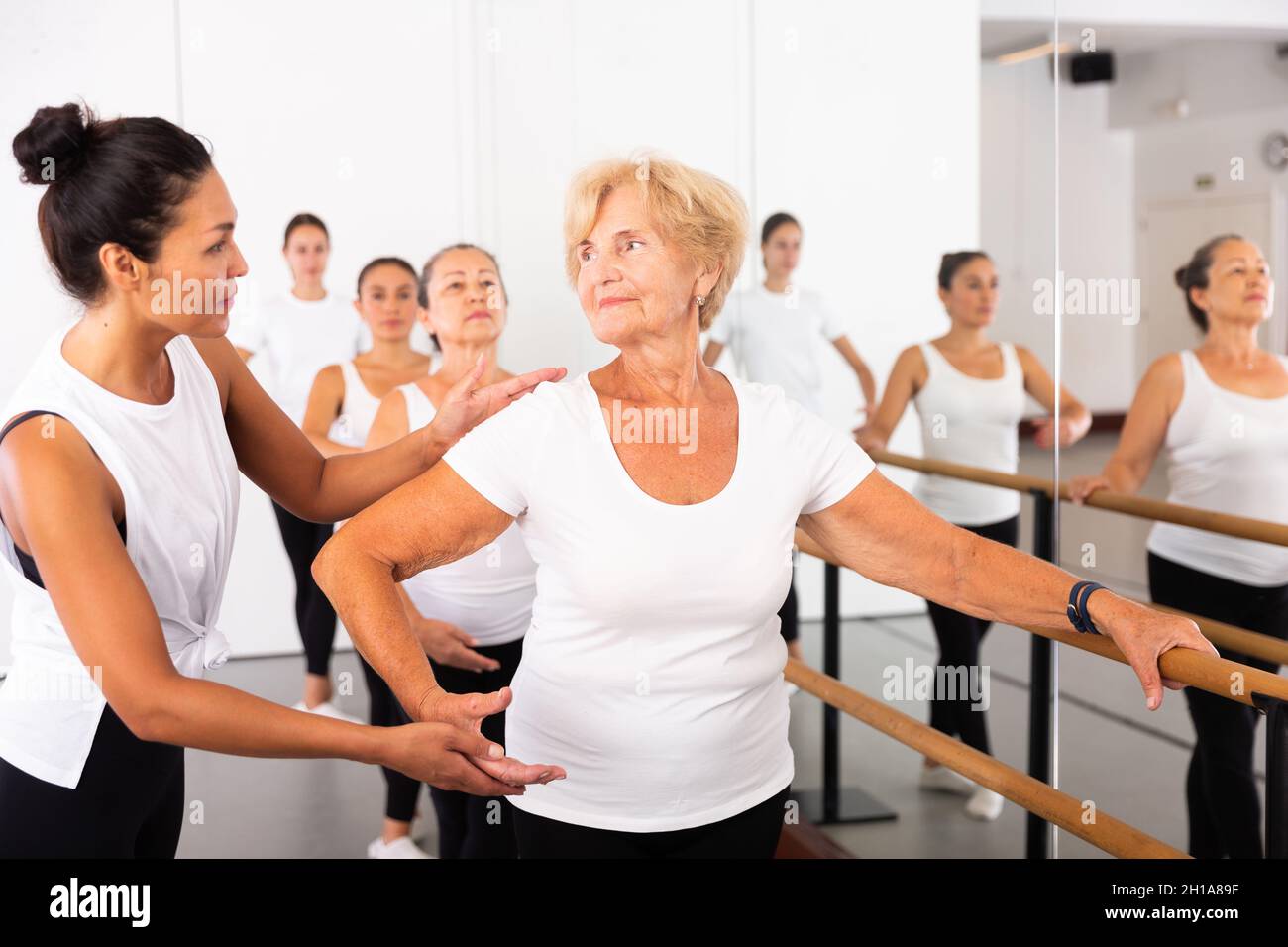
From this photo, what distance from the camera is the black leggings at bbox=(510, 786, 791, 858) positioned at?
1.69 m

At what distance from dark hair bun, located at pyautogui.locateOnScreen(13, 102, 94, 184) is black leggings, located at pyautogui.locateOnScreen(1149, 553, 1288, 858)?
247cm

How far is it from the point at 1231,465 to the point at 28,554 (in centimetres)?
261

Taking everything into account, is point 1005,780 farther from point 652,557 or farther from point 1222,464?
point 1222,464

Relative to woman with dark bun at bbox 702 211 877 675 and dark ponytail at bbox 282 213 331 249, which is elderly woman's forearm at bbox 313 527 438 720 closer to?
woman with dark bun at bbox 702 211 877 675

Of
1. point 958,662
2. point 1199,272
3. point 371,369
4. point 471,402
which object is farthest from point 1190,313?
point 371,369

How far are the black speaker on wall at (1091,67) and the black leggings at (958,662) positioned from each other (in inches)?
47.9

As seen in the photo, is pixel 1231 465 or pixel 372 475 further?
pixel 1231 465

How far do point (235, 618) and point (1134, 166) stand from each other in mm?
4215

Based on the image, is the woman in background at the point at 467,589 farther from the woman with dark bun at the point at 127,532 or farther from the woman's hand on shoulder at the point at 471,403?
the woman with dark bun at the point at 127,532

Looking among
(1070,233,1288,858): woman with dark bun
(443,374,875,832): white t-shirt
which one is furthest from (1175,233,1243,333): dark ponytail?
(443,374,875,832): white t-shirt

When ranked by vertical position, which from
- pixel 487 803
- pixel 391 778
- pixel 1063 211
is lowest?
pixel 391 778

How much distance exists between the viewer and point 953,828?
3.66m

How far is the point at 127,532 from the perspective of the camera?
152 centimetres
